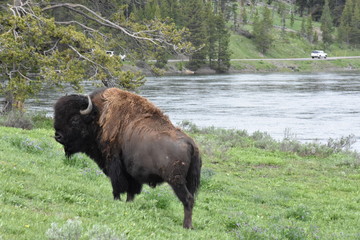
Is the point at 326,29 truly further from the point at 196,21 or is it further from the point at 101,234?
the point at 101,234

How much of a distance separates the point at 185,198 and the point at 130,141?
1.12 m

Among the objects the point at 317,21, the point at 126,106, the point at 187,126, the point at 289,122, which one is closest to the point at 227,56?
the point at 289,122

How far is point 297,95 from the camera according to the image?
42.2m

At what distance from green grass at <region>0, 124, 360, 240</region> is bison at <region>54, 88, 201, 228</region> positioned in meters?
0.43

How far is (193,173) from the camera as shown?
23.5 ft

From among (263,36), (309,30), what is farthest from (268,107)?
(309,30)

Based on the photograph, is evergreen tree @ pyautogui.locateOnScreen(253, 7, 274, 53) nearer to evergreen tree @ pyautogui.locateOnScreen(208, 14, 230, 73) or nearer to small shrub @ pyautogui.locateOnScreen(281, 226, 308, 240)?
evergreen tree @ pyautogui.locateOnScreen(208, 14, 230, 73)

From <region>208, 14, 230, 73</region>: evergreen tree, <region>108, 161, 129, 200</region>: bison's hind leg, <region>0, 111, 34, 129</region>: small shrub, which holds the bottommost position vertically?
<region>208, 14, 230, 73</region>: evergreen tree

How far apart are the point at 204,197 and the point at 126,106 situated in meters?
3.96

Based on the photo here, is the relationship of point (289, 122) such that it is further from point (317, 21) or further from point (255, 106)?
point (317, 21)

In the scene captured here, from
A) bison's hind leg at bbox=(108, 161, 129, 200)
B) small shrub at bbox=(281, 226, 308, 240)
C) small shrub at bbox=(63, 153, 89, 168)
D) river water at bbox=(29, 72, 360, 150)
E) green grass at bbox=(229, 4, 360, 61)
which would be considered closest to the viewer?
small shrub at bbox=(281, 226, 308, 240)

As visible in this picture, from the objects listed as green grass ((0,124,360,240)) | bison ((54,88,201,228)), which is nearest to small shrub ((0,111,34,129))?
green grass ((0,124,360,240))

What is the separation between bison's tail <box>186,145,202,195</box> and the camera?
281 inches

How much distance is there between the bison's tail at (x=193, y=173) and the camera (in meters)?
7.14
